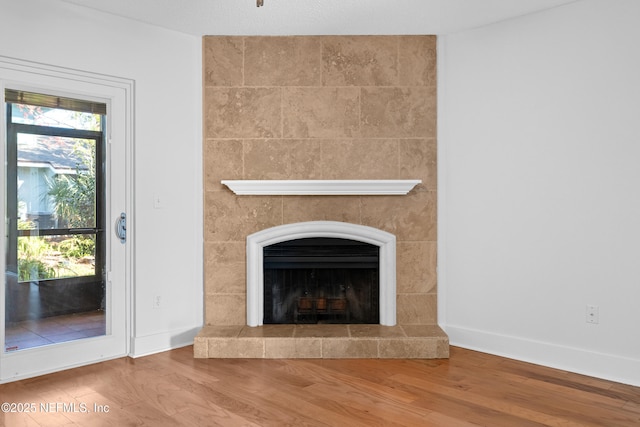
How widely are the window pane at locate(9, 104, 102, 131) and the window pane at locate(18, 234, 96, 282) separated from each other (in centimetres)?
75

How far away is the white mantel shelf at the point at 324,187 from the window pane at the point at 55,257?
1.09m

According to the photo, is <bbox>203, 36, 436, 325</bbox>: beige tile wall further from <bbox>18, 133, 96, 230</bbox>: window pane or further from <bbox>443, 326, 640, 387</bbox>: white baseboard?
<bbox>18, 133, 96, 230</bbox>: window pane

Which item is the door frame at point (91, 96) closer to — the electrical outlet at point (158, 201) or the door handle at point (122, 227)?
the door handle at point (122, 227)

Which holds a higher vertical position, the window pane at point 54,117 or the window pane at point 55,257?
the window pane at point 54,117

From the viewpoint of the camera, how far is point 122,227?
3.49m

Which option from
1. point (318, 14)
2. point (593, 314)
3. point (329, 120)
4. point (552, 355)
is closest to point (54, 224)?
point (329, 120)

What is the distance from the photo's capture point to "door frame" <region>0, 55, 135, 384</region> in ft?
9.65

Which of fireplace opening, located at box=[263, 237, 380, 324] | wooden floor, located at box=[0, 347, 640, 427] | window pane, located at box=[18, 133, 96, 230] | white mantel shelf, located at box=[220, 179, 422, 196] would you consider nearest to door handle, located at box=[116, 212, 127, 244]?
window pane, located at box=[18, 133, 96, 230]

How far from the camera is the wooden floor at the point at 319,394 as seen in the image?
2.44 metres

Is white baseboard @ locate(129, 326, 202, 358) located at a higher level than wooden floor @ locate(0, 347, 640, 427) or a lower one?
higher

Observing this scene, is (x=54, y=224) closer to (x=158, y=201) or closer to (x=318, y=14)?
(x=158, y=201)

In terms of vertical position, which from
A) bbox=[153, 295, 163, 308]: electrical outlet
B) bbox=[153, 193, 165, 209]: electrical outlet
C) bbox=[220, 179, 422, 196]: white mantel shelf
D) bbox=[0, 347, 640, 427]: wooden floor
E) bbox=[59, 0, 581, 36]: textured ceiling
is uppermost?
bbox=[59, 0, 581, 36]: textured ceiling

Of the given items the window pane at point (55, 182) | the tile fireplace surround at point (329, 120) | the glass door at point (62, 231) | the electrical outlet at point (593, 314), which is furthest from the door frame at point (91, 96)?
the electrical outlet at point (593, 314)

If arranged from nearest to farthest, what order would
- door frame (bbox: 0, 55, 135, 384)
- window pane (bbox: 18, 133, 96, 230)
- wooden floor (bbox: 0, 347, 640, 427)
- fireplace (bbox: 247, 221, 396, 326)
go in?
1. wooden floor (bbox: 0, 347, 640, 427)
2. door frame (bbox: 0, 55, 135, 384)
3. window pane (bbox: 18, 133, 96, 230)
4. fireplace (bbox: 247, 221, 396, 326)
